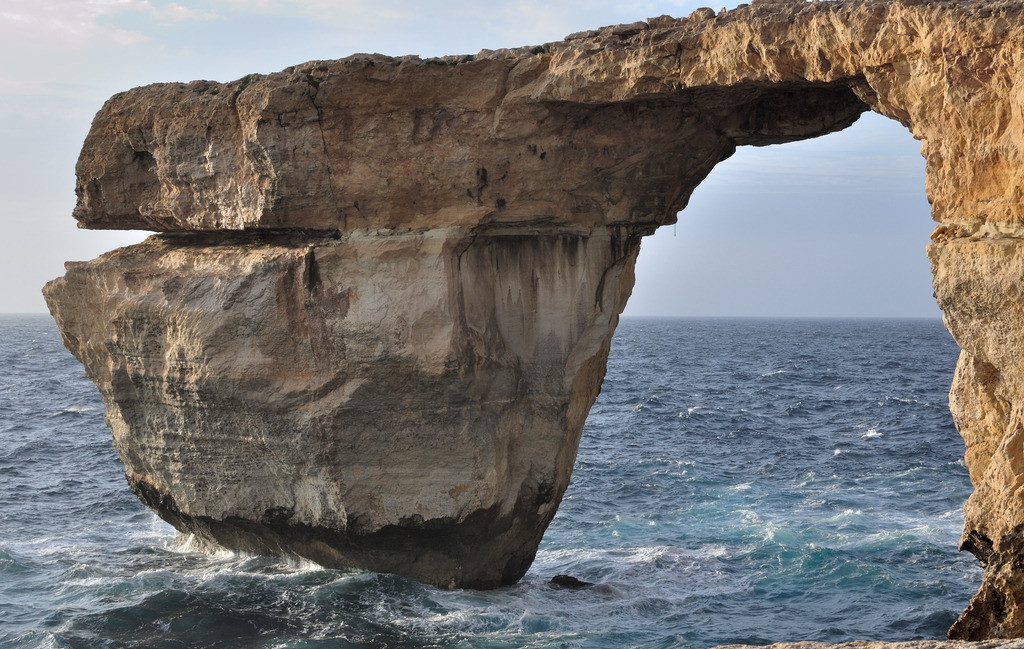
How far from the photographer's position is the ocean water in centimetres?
1249

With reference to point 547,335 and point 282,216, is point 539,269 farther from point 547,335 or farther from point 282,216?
point 282,216

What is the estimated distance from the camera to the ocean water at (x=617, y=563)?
12.5 metres

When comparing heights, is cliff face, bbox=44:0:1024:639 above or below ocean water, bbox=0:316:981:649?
above

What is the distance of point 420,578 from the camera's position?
550 inches

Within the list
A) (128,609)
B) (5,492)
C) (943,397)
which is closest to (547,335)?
(128,609)

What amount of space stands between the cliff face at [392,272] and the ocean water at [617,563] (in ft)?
3.39

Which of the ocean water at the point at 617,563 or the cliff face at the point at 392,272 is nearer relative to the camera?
the cliff face at the point at 392,272

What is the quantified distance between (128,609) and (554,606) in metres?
5.60

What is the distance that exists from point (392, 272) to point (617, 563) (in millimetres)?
6037

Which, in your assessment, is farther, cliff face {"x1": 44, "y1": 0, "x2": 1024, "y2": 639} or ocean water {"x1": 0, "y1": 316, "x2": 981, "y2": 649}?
ocean water {"x1": 0, "y1": 316, "x2": 981, "y2": 649}

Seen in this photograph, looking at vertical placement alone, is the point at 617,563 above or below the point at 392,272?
below

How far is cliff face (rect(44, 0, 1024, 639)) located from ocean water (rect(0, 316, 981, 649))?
1.03m

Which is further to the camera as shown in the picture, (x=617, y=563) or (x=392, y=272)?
(x=617, y=563)

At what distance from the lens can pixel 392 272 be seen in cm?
1272
